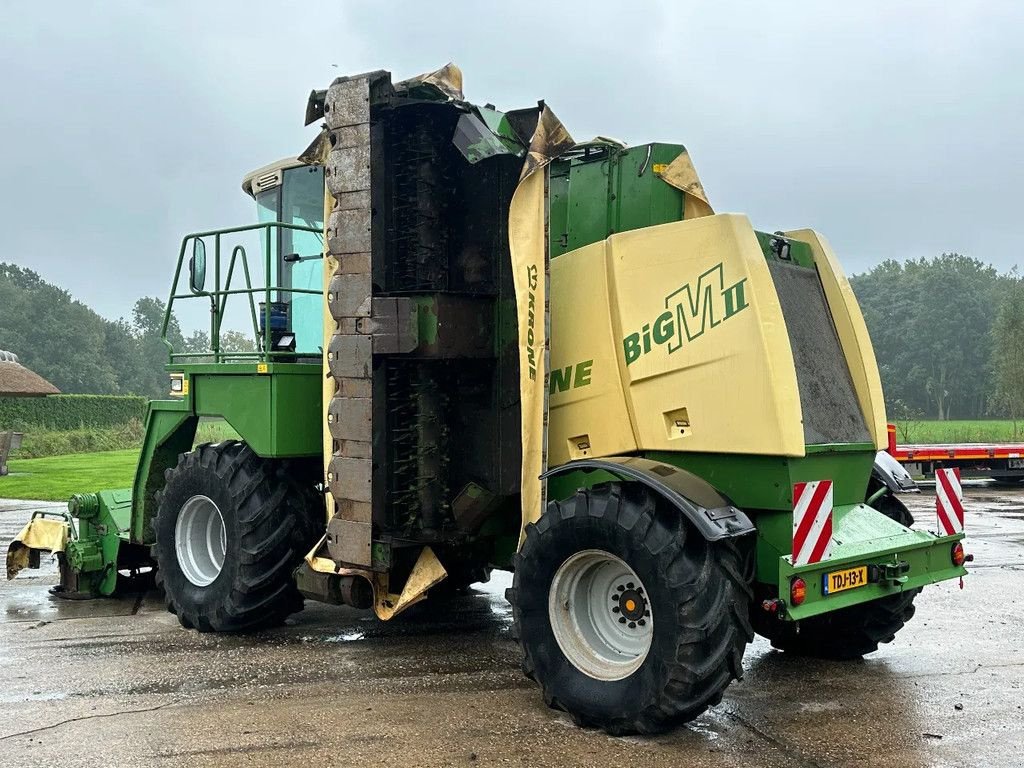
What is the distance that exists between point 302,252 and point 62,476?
18.0 meters

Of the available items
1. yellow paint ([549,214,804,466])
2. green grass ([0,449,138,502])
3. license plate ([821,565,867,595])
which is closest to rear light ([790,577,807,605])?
license plate ([821,565,867,595])

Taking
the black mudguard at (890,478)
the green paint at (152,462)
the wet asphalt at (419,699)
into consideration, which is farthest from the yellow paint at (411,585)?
the black mudguard at (890,478)

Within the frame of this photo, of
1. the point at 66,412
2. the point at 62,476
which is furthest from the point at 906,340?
Answer: the point at 62,476

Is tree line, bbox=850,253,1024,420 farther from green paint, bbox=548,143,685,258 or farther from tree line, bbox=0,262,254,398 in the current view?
green paint, bbox=548,143,685,258

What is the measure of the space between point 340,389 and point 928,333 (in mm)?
87177

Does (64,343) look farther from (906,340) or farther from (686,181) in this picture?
(686,181)

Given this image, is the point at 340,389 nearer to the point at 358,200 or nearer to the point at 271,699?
the point at 358,200

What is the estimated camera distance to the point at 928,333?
279 feet

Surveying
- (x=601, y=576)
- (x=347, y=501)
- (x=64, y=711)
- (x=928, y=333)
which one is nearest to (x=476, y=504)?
(x=347, y=501)

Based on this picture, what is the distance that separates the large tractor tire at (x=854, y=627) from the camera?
19.4ft

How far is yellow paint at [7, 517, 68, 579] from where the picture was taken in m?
8.21

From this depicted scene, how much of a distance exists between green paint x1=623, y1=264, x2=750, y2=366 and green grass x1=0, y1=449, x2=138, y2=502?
1454 cm

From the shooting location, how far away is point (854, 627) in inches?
239

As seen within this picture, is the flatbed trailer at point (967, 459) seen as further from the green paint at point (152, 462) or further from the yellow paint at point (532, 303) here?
the yellow paint at point (532, 303)
